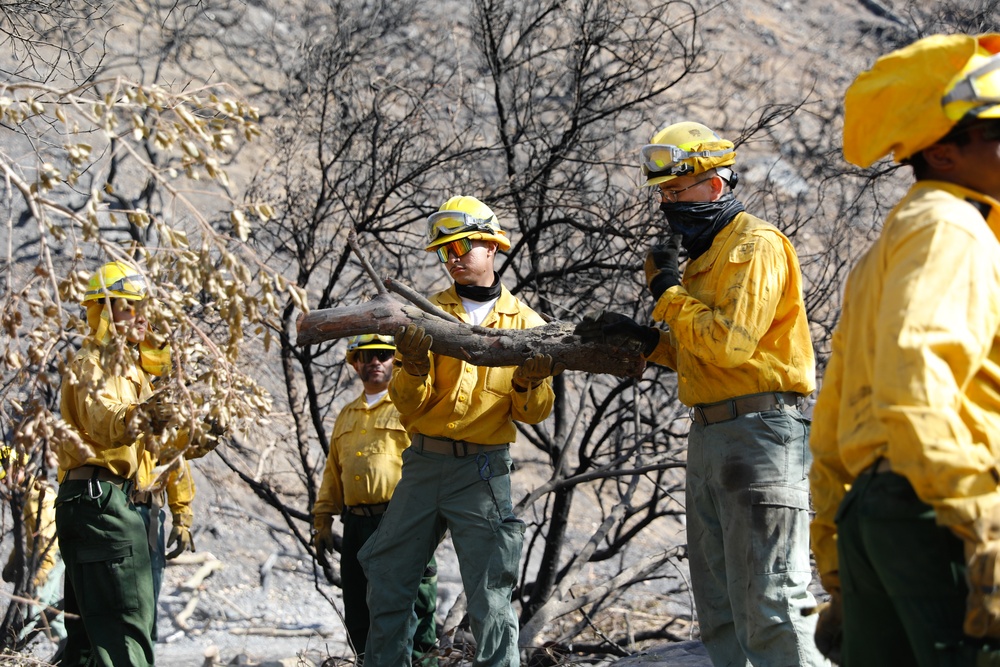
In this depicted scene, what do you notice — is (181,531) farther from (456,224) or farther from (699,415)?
(699,415)

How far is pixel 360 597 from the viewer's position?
577 cm

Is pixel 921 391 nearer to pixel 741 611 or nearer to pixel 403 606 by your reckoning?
pixel 741 611

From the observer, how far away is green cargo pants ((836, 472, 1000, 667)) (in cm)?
204

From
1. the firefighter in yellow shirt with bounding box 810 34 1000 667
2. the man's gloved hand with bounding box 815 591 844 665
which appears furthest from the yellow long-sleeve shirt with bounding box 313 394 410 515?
the firefighter in yellow shirt with bounding box 810 34 1000 667

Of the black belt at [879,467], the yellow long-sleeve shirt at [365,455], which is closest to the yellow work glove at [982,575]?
the black belt at [879,467]

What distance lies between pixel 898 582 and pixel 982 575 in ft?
0.70

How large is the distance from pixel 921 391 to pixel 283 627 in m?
6.99

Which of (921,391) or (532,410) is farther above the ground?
(532,410)

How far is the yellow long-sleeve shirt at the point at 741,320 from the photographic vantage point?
3547mm

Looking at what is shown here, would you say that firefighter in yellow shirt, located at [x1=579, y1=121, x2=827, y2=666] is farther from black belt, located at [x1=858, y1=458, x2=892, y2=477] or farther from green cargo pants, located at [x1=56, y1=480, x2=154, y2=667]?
green cargo pants, located at [x1=56, y1=480, x2=154, y2=667]

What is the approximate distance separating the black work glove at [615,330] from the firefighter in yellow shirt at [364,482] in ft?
5.65

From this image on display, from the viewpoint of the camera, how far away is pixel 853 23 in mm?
18422

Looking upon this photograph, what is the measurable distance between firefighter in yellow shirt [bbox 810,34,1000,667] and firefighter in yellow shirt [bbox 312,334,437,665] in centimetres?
358

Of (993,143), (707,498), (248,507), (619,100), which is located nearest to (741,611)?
(707,498)
